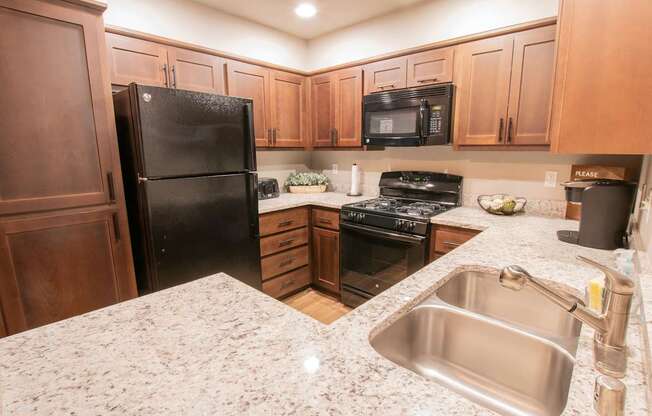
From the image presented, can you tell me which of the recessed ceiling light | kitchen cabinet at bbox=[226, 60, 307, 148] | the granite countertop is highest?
the recessed ceiling light

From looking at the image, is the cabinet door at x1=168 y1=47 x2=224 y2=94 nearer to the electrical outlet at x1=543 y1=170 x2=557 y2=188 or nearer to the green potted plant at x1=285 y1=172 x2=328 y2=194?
the green potted plant at x1=285 y1=172 x2=328 y2=194

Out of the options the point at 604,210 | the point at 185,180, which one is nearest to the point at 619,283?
the point at 604,210

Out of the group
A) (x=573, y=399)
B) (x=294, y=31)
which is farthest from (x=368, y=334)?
(x=294, y=31)

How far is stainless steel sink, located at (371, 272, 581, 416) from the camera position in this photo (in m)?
0.92

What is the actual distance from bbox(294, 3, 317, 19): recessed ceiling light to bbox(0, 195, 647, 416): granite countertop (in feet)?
8.17

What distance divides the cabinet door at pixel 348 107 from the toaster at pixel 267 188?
2.44ft

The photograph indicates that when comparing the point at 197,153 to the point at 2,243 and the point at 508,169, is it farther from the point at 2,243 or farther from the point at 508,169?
the point at 508,169

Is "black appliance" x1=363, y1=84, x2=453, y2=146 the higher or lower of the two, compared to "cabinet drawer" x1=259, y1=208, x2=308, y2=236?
higher

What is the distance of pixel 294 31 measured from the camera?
3.16 m

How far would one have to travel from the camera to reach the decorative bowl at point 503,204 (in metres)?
2.18

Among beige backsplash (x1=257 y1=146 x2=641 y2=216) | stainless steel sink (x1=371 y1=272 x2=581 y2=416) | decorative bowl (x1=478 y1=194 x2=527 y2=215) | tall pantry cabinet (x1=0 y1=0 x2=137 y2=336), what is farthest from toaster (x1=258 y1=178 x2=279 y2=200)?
stainless steel sink (x1=371 y1=272 x2=581 y2=416)

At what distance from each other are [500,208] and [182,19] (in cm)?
279

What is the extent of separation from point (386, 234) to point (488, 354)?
134 cm

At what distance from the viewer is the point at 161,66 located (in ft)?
7.37
